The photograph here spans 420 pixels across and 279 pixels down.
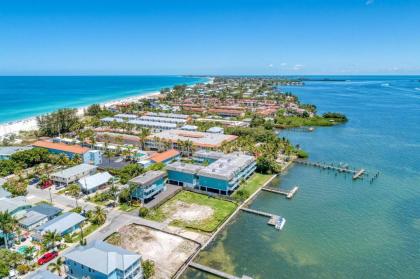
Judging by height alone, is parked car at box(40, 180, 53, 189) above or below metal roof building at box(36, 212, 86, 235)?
below

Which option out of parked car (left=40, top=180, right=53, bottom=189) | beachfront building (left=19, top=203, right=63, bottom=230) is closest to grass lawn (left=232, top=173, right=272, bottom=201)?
beachfront building (left=19, top=203, right=63, bottom=230)

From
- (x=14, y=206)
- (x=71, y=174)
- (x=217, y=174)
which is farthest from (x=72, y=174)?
(x=217, y=174)

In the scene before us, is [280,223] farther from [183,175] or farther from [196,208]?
[183,175]

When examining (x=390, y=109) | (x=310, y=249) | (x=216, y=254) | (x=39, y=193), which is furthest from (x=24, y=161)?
(x=390, y=109)

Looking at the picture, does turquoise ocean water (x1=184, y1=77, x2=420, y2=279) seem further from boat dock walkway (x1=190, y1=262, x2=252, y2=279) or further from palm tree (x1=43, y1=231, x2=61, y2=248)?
palm tree (x1=43, y1=231, x2=61, y2=248)

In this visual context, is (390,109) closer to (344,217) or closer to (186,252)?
(344,217)

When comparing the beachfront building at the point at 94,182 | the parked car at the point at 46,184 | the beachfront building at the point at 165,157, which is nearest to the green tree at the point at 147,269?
the beachfront building at the point at 94,182

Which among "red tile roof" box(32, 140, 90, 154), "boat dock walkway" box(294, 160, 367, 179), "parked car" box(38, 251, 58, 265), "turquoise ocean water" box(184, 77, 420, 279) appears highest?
"red tile roof" box(32, 140, 90, 154)
